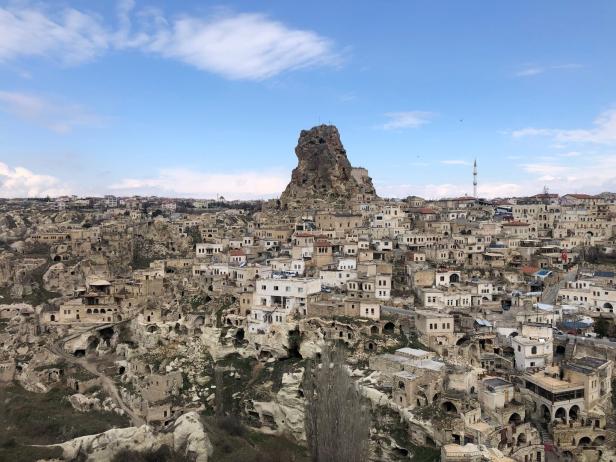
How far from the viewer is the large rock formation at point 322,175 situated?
3381 inches

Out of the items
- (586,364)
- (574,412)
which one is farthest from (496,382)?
(586,364)

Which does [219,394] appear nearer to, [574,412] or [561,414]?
[561,414]

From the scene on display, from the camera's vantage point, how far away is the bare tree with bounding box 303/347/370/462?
2761cm

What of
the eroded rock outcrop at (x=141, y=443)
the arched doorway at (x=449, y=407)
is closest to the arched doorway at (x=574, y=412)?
the arched doorway at (x=449, y=407)

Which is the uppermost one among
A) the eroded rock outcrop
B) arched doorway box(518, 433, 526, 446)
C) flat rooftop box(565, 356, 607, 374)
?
flat rooftop box(565, 356, 607, 374)

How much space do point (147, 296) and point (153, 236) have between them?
2229cm

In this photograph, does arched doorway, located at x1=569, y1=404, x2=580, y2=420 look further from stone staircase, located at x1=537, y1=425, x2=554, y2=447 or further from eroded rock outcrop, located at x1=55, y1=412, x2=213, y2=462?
eroded rock outcrop, located at x1=55, y1=412, x2=213, y2=462

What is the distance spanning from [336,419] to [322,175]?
62.3 metres

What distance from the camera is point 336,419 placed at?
2825 centimetres

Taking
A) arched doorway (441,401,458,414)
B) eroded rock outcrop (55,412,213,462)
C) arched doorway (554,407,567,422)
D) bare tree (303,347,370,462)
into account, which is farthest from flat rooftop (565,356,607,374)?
eroded rock outcrop (55,412,213,462)

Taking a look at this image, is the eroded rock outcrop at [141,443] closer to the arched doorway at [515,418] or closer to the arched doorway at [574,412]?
the arched doorway at [515,418]

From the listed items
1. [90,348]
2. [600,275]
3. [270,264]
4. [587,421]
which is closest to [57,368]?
[90,348]

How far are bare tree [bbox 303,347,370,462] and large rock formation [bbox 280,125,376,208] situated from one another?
5406 cm

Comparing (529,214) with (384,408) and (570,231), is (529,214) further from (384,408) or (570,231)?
(384,408)
